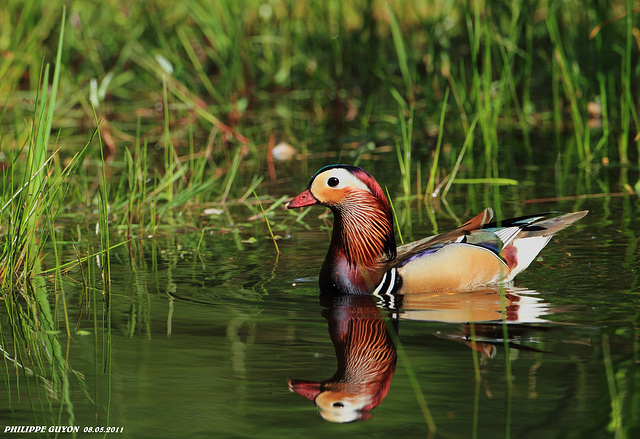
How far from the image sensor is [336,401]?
3.59 metres

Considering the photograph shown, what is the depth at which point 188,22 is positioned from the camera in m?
12.9

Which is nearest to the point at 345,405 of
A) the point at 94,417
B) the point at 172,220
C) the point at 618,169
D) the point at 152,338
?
the point at 94,417

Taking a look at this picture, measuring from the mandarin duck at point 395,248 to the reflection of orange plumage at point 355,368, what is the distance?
38 cm

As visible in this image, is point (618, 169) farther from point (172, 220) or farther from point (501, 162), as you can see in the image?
point (172, 220)

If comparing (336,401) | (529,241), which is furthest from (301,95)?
(336,401)

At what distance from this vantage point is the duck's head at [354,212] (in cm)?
546

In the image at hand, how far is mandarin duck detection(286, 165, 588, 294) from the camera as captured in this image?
17.3 feet

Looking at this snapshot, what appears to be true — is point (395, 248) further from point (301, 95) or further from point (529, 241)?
point (301, 95)

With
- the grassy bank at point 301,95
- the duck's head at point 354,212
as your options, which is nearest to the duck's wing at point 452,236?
the duck's head at point 354,212

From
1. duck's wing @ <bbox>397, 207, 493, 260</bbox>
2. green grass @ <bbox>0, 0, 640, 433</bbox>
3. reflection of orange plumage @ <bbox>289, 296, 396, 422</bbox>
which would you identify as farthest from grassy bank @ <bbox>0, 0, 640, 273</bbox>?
reflection of orange plumage @ <bbox>289, 296, 396, 422</bbox>

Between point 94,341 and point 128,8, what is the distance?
30.3 feet

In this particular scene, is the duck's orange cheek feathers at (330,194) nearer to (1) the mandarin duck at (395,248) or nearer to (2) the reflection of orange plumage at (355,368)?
(1) the mandarin duck at (395,248)

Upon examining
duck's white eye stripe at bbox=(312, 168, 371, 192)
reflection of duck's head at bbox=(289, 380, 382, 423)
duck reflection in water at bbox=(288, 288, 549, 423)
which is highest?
duck's white eye stripe at bbox=(312, 168, 371, 192)

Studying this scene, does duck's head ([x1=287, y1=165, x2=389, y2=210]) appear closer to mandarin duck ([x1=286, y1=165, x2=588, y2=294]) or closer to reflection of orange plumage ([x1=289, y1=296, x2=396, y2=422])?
mandarin duck ([x1=286, y1=165, x2=588, y2=294])
